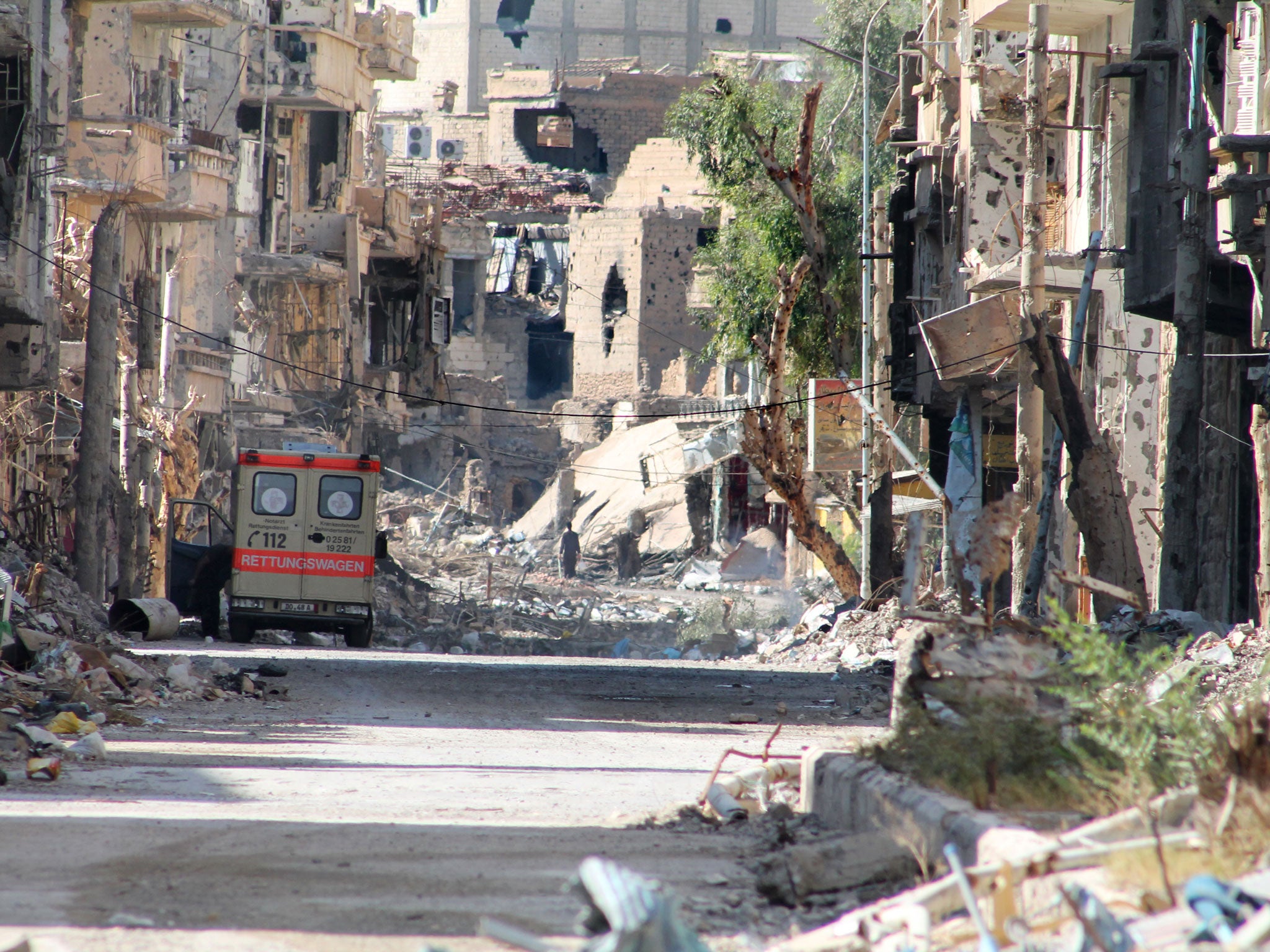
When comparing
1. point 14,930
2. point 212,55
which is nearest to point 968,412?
point 14,930

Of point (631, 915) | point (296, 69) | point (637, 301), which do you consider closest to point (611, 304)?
point (637, 301)

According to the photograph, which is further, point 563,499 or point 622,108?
point 622,108

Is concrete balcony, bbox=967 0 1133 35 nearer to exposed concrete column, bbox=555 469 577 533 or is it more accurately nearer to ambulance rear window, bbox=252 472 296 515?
ambulance rear window, bbox=252 472 296 515

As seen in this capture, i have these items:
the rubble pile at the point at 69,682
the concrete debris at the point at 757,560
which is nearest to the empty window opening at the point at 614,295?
the concrete debris at the point at 757,560

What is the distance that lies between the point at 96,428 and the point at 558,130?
→ 56194mm

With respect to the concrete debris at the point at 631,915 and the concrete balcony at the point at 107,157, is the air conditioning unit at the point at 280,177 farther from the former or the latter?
the concrete debris at the point at 631,915

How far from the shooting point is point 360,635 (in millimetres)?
24484

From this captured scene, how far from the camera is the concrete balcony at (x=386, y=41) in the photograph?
168 ft

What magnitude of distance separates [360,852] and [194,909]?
127 centimetres

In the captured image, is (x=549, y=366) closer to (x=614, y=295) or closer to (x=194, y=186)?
(x=614, y=295)

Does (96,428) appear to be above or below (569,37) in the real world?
below

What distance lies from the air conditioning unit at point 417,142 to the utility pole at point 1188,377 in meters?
66.8

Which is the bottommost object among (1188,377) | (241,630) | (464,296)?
(241,630)

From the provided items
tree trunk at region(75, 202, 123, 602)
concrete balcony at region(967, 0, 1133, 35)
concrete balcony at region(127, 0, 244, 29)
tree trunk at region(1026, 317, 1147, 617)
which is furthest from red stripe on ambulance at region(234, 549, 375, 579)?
concrete balcony at region(127, 0, 244, 29)
